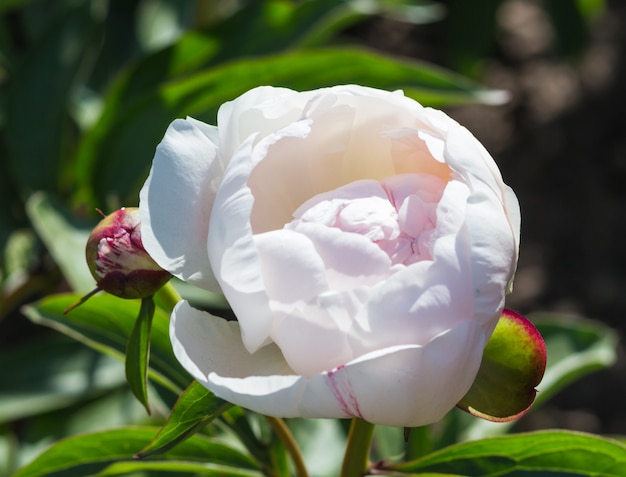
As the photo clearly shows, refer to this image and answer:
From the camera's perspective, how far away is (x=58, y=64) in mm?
1475

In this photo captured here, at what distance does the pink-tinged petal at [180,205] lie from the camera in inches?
25.3

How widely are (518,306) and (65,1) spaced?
112 cm

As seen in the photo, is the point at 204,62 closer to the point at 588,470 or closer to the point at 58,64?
the point at 58,64

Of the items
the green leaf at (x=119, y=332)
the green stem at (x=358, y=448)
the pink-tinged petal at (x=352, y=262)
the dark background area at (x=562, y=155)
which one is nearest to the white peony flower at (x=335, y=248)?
the pink-tinged petal at (x=352, y=262)

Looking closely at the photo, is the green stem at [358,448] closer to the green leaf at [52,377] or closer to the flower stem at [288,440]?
the flower stem at [288,440]

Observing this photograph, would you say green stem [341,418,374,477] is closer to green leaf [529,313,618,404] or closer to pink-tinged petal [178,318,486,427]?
pink-tinged petal [178,318,486,427]

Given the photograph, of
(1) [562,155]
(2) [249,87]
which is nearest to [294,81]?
(2) [249,87]

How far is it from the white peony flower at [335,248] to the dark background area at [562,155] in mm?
1366

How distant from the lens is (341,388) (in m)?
0.56

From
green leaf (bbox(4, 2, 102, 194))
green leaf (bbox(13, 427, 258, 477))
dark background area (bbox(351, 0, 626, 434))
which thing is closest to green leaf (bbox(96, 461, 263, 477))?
green leaf (bbox(13, 427, 258, 477))

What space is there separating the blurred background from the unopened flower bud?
1.39ft

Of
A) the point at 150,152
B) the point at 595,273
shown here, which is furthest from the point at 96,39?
the point at 595,273

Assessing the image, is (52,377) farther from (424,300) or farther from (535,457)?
(424,300)

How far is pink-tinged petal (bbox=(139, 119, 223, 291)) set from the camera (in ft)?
2.10
